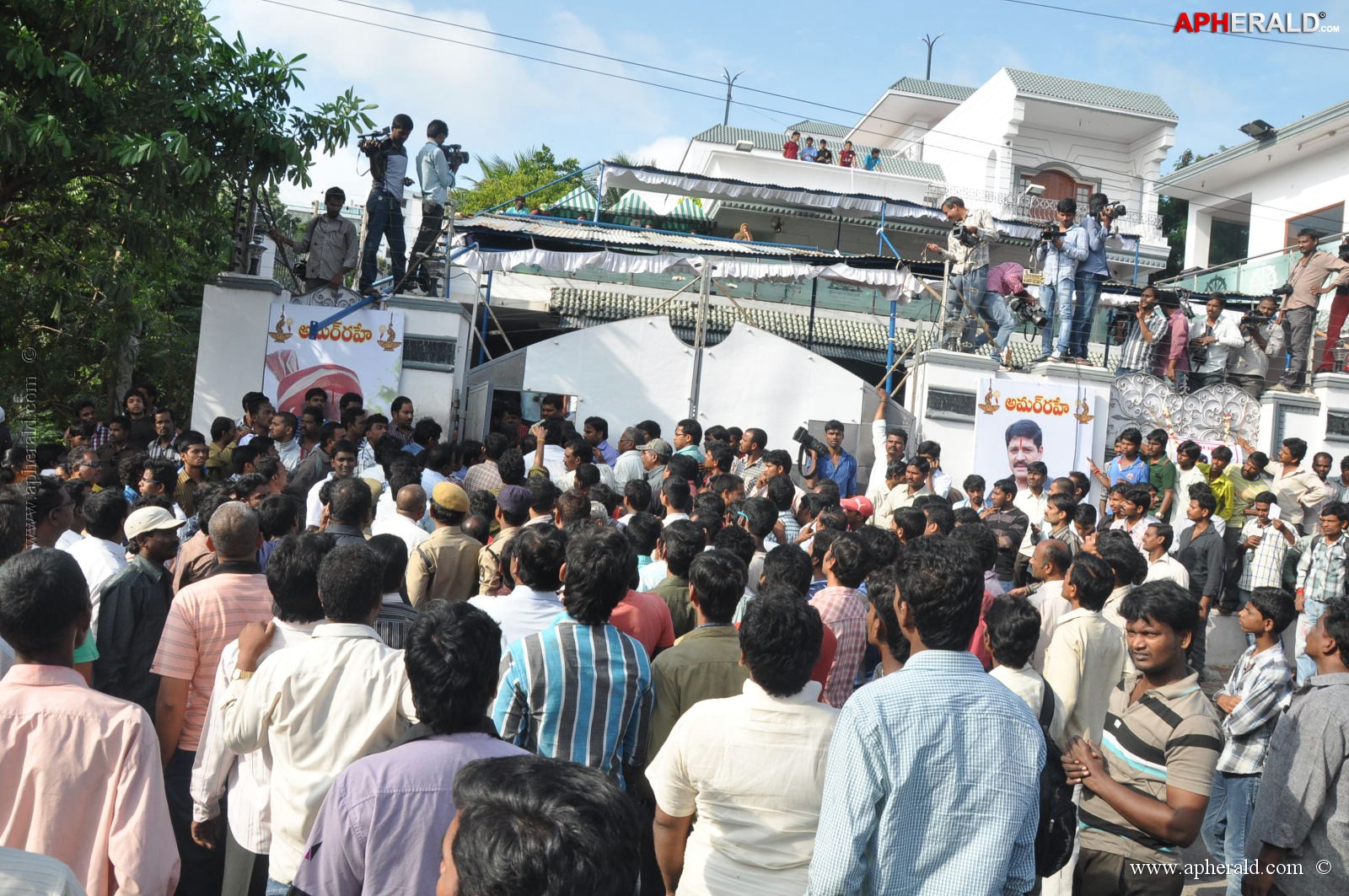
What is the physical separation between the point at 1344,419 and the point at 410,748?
1417 centimetres

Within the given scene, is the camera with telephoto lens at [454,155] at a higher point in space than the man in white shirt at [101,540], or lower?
higher

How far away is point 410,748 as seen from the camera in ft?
9.36

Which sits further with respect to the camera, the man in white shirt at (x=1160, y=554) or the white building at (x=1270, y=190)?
the white building at (x=1270, y=190)

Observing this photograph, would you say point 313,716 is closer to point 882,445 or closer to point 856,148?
point 882,445

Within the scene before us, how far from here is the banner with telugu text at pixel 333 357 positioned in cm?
1155

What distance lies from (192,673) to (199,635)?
5.5 inches

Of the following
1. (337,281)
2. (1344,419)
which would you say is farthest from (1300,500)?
(337,281)

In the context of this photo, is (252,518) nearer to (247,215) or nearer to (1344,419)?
(247,215)

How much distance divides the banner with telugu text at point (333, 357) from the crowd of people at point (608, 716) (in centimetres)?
527

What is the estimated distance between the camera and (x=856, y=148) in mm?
34781

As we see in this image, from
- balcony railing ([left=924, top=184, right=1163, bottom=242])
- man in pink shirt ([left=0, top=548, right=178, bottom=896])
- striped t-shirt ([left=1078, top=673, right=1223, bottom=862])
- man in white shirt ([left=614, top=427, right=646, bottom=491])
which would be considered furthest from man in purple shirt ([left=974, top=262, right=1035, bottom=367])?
balcony railing ([left=924, top=184, right=1163, bottom=242])

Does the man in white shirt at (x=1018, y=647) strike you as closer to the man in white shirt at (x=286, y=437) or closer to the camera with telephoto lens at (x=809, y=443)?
the man in white shirt at (x=286, y=437)

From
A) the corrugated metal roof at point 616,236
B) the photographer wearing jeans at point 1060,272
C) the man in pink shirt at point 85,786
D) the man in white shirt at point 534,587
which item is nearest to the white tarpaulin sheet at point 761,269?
the corrugated metal roof at point 616,236

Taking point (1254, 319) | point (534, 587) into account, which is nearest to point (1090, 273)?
point (1254, 319)
